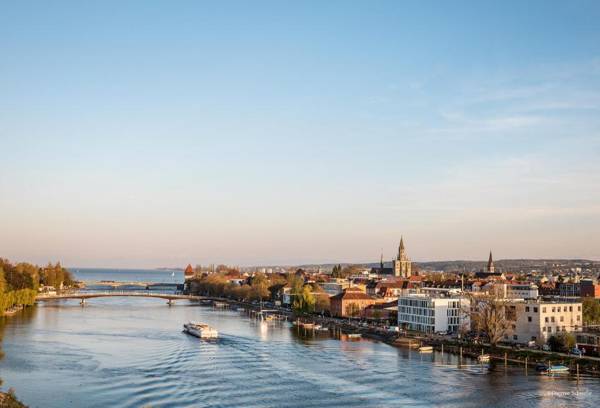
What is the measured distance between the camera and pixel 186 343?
51.2 m

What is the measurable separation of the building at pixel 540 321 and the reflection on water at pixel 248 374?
6482mm

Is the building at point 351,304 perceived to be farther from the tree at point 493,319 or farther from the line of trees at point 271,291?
the tree at point 493,319

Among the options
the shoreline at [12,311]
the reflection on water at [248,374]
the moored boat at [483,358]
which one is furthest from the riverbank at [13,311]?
the moored boat at [483,358]

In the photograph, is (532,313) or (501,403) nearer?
(501,403)

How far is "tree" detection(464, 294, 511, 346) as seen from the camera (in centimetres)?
4694

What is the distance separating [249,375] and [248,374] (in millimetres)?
291

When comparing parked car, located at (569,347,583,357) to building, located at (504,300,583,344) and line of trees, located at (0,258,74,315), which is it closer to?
building, located at (504,300,583,344)

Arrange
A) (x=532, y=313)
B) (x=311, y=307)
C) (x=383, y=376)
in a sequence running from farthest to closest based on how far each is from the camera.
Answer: (x=311, y=307) < (x=532, y=313) < (x=383, y=376)

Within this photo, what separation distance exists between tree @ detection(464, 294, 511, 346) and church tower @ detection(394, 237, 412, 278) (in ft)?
261

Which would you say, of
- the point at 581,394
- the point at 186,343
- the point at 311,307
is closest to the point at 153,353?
the point at 186,343

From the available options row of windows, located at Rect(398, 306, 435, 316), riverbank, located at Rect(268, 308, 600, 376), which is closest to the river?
riverbank, located at Rect(268, 308, 600, 376)

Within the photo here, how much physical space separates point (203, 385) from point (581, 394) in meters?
18.0

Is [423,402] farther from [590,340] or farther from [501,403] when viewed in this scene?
[590,340]

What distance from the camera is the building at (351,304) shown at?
238ft
